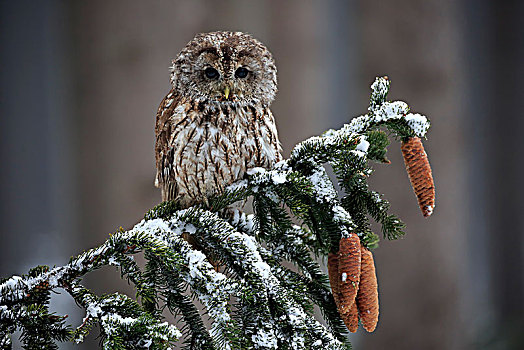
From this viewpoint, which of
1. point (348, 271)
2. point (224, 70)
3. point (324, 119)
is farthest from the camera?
point (324, 119)

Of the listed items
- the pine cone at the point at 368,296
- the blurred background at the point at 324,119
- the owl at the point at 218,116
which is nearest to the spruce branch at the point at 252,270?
the pine cone at the point at 368,296

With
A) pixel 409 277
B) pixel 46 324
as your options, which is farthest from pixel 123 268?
pixel 409 277

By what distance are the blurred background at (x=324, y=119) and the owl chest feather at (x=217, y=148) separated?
0.99 metres

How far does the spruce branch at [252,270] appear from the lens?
0.39m

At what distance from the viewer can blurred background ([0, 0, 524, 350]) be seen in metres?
1.57

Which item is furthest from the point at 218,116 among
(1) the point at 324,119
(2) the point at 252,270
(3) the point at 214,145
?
(1) the point at 324,119

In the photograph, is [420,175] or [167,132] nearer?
[420,175]

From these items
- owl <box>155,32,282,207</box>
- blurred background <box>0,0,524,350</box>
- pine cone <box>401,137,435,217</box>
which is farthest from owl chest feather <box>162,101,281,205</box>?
blurred background <box>0,0,524,350</box>

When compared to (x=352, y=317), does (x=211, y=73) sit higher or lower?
higher

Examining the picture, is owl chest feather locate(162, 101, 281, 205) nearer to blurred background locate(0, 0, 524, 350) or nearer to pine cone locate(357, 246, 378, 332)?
pine cone locate(357, 246, 378, 332)

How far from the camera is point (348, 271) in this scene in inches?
16.6

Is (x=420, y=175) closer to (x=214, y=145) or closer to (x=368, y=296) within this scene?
(x=368, y=296)

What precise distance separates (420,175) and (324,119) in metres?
1.59

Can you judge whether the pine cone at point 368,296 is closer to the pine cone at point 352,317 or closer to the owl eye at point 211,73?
the pine cone at point 352,317
